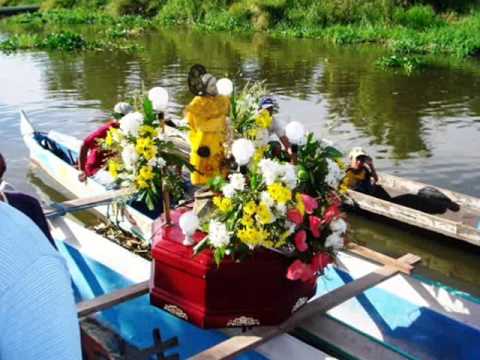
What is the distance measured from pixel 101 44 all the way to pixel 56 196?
15.6 metres

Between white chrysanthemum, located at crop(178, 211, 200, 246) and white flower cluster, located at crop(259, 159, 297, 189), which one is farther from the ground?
white flower cluster, located at crop(259, 159, 297, 189)

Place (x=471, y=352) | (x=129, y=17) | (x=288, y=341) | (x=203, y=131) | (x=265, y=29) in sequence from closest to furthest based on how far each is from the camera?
(x=288, y=341)
(x=471, y=352)
(x=203, y=131)
(x=265, y=29)
(x=129, y=17)

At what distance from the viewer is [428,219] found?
22.1ft

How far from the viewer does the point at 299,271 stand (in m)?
3.11

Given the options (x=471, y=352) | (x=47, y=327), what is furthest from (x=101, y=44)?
(x=47, y=327)

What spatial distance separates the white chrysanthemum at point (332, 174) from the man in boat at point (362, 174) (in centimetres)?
421

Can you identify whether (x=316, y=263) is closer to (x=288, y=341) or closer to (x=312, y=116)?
(x=288, y=341)

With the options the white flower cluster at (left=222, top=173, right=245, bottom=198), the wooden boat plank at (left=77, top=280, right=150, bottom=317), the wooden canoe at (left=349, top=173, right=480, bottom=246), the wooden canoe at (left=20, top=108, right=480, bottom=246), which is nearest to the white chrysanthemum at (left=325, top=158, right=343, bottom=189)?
the white flower cluster at (left=222, top=173, right=245, bottom=198)

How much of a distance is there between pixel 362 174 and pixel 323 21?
1908 centimetres

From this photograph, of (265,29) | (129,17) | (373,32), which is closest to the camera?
(373,32)

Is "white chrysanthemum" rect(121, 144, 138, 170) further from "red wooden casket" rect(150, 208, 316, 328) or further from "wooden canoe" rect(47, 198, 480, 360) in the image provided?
"wooden canoe" rect(47, 198, 480, 360)

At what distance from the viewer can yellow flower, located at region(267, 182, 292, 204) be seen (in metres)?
3.01

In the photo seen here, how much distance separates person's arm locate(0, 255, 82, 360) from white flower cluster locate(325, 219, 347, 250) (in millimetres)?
2020

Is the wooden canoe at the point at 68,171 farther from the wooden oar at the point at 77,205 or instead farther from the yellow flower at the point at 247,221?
the yellow flower at the point at 247,221
